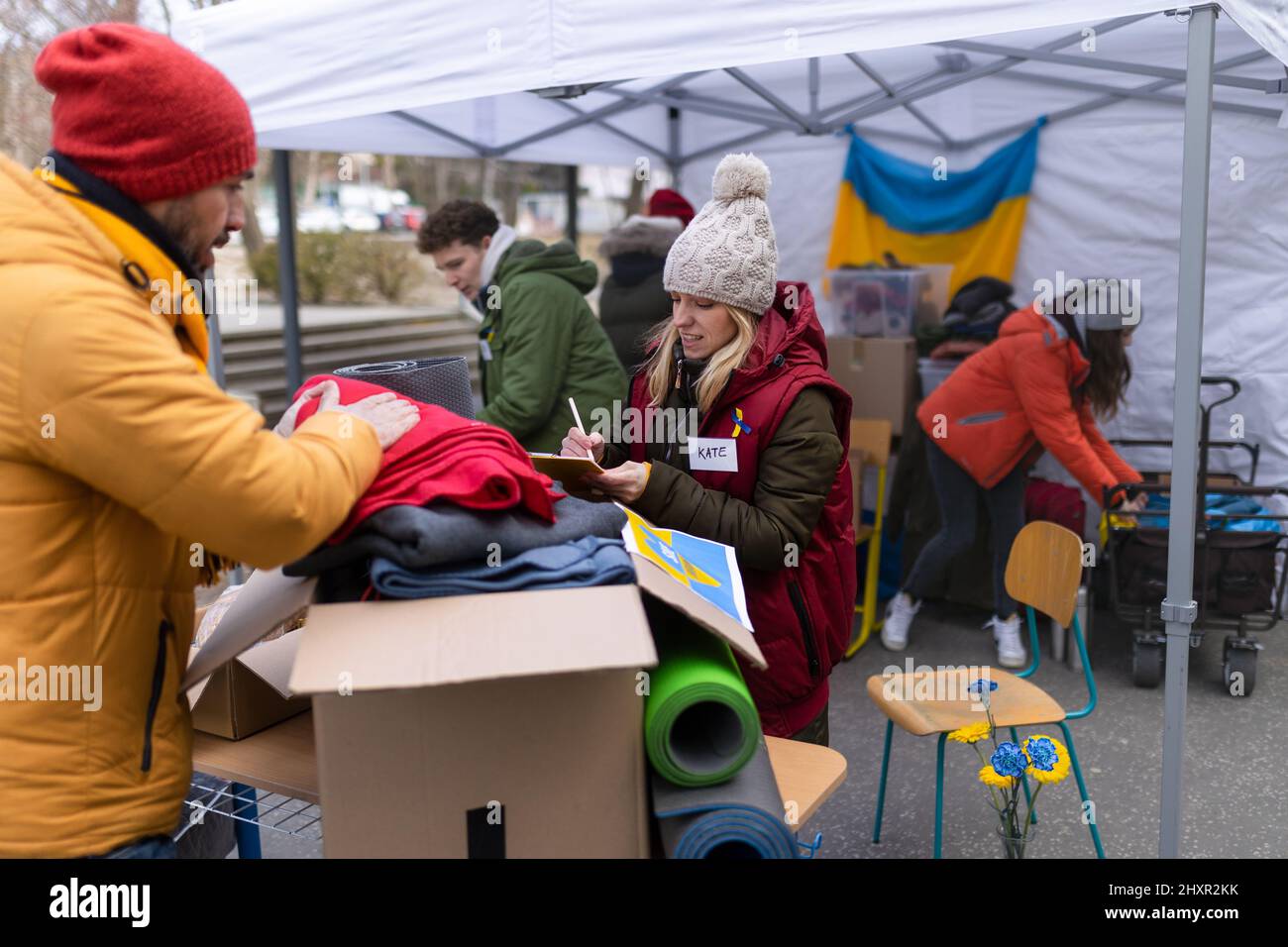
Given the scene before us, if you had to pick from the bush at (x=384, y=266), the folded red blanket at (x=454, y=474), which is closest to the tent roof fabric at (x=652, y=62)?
the folded red blanket at (x=454, y=474)

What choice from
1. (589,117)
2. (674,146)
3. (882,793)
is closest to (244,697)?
(882,793)

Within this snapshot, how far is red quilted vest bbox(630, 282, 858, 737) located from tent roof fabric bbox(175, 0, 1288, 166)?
78cm

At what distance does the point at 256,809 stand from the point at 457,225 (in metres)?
2.39

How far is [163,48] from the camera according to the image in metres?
1.14

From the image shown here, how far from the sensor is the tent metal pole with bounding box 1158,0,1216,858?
222 cm

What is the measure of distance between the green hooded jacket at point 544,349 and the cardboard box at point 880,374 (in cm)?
153

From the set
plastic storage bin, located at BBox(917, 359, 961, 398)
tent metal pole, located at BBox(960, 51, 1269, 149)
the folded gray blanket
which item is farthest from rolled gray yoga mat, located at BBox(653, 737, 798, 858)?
tent metal pole, located at BBox(960, 51, 1269, 149)

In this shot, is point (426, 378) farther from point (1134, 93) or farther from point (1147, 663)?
point (1134, 93)

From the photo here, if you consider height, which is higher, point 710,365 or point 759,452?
point 710,365

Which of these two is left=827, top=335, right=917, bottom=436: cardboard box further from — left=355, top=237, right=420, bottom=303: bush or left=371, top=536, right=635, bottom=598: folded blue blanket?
left=355, top=237, right=420, bottom=303: bush

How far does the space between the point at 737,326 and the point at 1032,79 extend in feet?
12.0

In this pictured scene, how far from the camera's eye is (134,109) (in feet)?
3.66

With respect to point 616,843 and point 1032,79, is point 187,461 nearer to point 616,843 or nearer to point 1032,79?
point 616,843

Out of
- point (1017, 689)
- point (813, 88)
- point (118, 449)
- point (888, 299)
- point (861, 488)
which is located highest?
point (813, 88)
